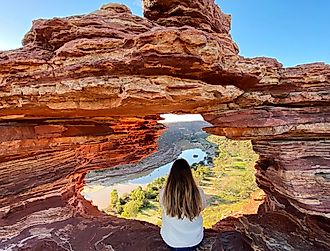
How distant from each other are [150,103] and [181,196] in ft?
5.50

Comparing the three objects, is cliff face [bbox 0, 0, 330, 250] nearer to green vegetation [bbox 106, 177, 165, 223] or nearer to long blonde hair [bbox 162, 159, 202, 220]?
long blonde hair [bbox 162, 159, 202, 220]

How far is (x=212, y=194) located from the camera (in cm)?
2167

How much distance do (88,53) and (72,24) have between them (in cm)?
69

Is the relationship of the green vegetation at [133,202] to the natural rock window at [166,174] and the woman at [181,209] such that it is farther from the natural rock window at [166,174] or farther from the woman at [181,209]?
the woman at [181,209]

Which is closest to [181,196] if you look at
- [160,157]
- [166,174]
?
[166,174]

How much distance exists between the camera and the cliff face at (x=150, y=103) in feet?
12.5

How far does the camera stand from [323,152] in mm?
4672

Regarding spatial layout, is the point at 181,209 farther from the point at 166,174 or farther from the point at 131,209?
the point at 166,174

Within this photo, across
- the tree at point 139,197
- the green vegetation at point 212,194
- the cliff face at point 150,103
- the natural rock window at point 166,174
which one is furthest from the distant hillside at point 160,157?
the cliff face at point 150,103

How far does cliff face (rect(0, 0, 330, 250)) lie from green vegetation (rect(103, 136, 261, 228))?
5815mm

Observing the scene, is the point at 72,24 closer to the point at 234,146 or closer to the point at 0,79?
the point at 0,79

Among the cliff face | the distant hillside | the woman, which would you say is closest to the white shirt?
the woman

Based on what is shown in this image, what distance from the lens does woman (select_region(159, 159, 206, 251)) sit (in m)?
4.84

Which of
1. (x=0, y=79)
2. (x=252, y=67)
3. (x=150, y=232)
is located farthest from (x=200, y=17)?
(x=150, y=232)
